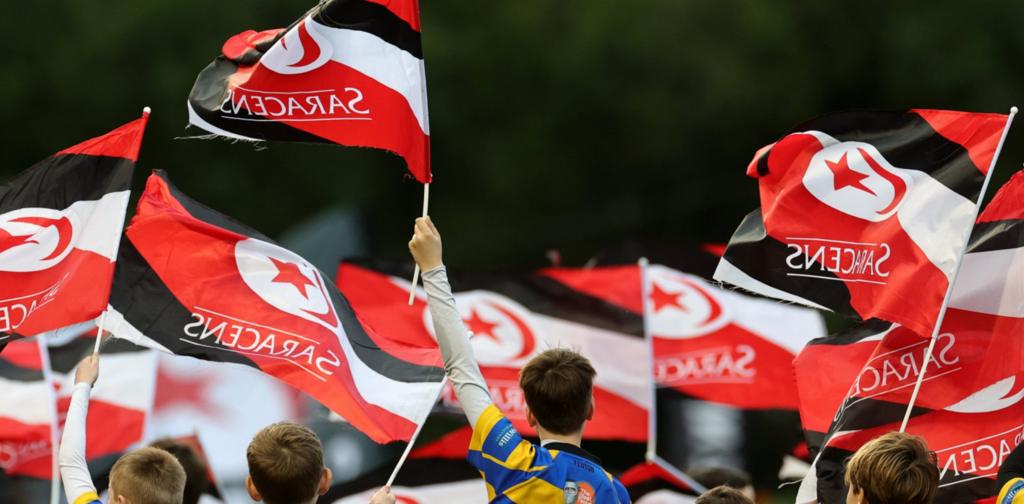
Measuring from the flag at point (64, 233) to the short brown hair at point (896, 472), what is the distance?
8.70 feet

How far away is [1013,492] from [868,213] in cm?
127

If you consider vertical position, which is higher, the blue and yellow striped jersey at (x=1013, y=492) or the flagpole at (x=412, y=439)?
the blue and yellow striped jersey at (x=1013, y=492)

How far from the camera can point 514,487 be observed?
14.5 ft

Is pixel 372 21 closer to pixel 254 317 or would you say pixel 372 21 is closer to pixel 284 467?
pixel 254 317

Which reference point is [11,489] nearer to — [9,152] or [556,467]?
[556,467]

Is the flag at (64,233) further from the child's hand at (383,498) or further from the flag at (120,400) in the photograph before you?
the flag at (120,400)

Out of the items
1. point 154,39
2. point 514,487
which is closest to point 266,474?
point 514,487

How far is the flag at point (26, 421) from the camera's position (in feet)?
28.8

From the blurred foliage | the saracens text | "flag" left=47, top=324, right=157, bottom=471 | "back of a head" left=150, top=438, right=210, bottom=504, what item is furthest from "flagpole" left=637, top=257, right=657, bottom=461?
the blurred foliage

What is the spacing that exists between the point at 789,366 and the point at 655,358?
0.82 metres

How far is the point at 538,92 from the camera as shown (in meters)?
17.5

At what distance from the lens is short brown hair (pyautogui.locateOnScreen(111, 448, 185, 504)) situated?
484cm

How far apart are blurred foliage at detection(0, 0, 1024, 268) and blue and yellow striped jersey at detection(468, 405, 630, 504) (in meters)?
12.2

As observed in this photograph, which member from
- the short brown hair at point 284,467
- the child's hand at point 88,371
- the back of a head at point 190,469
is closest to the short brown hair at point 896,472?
the short brown hair at point 284,467
